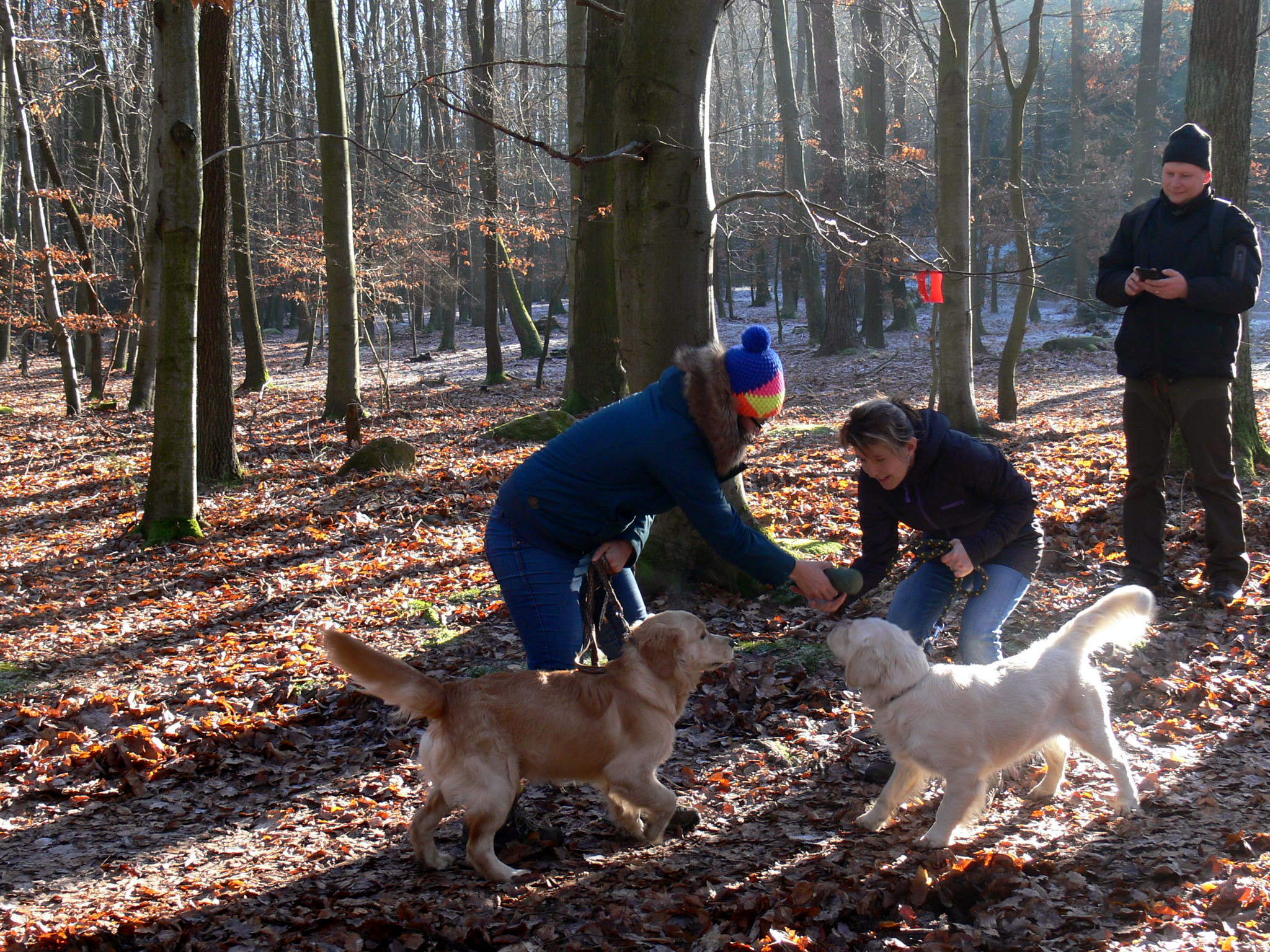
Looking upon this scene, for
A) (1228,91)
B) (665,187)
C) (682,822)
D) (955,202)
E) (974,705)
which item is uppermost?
(1228,91)

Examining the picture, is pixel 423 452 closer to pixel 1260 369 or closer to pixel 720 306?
pixel 1260 369

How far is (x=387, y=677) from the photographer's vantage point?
11.9ft

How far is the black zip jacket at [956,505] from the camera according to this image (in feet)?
14.7

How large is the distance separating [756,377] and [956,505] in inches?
57.2

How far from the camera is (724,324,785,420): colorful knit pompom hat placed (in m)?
3.76

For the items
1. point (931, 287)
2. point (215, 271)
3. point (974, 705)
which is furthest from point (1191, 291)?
point (215, 271)

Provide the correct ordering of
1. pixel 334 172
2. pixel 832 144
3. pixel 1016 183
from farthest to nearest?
pixel 832 144 < pixel 334 172 < pixel 1016 183

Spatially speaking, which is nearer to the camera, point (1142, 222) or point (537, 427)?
point (1142, 222)

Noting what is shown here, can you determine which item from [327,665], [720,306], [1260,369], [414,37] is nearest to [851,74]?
[720,306]

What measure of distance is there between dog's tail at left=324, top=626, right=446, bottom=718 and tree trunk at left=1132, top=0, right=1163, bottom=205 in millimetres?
34552

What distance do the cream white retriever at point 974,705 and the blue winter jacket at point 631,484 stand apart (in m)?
0.56

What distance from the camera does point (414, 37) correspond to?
3862 centimetres

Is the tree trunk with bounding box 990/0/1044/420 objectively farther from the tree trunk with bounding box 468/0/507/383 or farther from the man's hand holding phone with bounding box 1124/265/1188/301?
the tree trunk with bounding box 468/0/507/383

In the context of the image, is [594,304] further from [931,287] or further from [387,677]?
[387,677]
